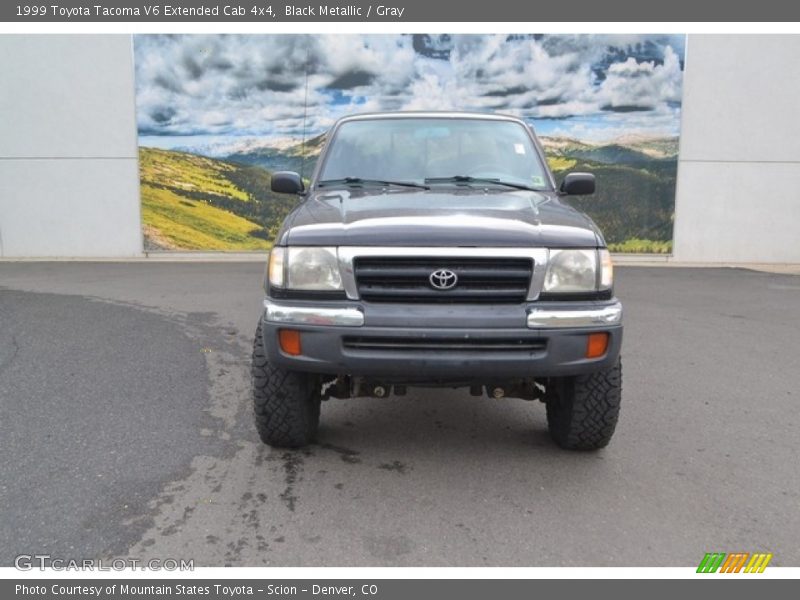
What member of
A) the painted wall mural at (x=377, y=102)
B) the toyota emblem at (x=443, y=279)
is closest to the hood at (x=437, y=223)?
the toyota emblem at (x=443, y=279)

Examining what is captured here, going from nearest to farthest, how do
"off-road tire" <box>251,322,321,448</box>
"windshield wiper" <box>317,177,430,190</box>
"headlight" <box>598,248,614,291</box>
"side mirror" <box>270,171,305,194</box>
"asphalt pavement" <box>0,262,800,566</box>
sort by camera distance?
Result: 1. "asphalt pavement" <box>0,262,800,566</box>
2. "headlight" <box>598,248,614,291</box>
3. "off-road tire" <box>251,322,321,448</box>
4. "windshield wiper" <box>317,177,430,190</box>
5. "side mirror" <box>270,171,305,194</box>

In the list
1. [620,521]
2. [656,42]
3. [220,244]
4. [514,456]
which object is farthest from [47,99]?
[620,521]

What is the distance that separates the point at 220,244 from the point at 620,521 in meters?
11.8

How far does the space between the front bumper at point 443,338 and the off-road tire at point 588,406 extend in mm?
429

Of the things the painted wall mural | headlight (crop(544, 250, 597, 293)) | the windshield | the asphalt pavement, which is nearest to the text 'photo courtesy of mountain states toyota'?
headlight (crop(544, 250, 597, 293))

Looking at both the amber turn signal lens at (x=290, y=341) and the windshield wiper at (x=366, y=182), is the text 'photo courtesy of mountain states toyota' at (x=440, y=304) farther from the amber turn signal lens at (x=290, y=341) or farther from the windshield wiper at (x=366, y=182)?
the windshield wiper at (x=366, y=182)

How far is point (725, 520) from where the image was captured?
10.3ft

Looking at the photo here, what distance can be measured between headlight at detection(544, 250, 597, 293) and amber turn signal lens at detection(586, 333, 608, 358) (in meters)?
0.23

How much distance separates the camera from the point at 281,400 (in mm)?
3639

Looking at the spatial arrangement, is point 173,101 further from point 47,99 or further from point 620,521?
point 620,521

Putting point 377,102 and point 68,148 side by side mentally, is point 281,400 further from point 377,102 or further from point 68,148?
point 68,148

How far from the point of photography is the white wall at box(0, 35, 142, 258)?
43.2ft

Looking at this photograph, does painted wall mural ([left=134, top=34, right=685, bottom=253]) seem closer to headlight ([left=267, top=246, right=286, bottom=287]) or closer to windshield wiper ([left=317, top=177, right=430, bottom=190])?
windshield wiper ([left=317, top=177, right=430, bottom=190])

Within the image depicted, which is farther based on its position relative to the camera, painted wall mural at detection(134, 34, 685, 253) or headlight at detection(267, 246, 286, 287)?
painted wall mural at detection(134, 34, 685, 253)
